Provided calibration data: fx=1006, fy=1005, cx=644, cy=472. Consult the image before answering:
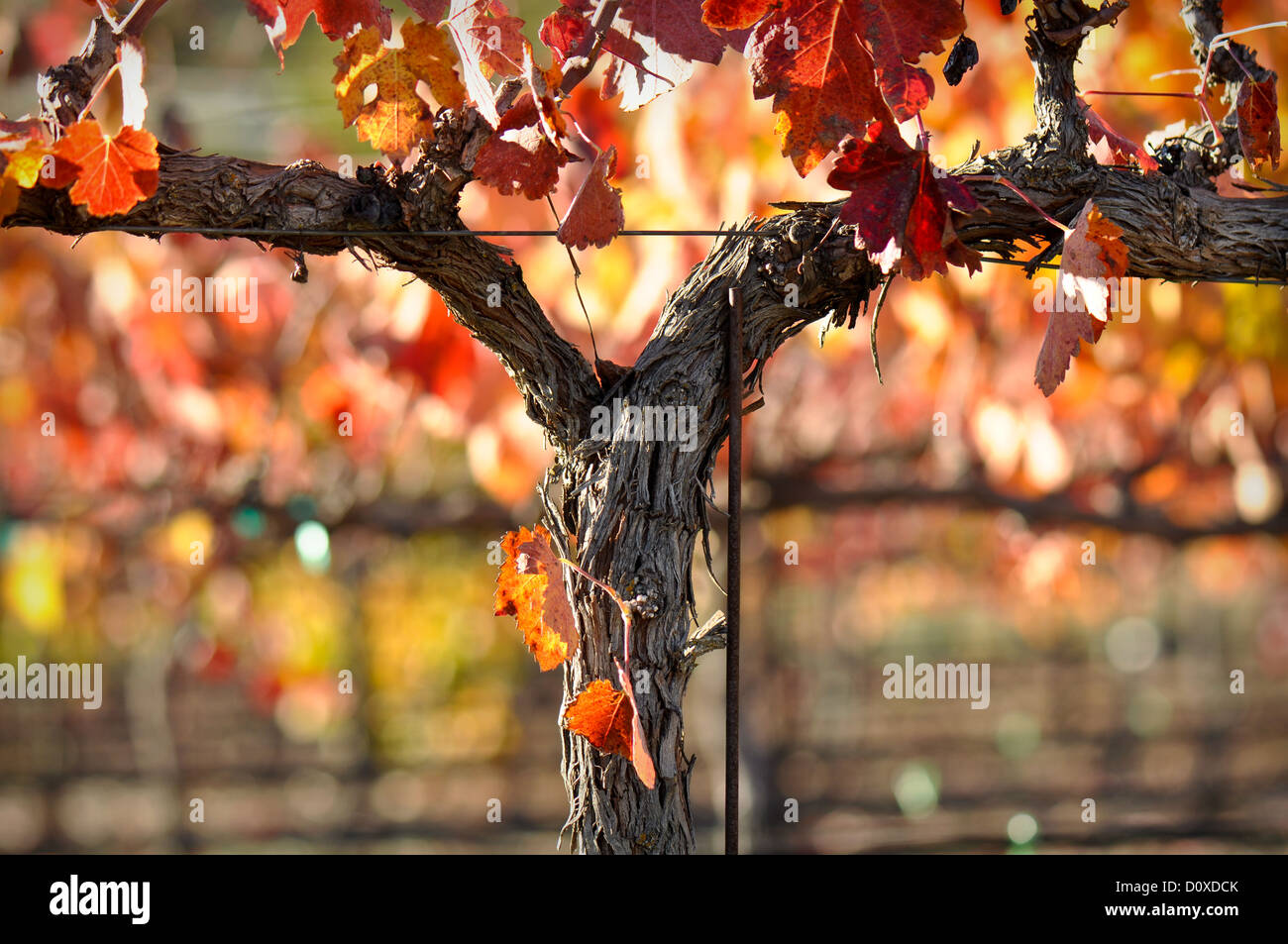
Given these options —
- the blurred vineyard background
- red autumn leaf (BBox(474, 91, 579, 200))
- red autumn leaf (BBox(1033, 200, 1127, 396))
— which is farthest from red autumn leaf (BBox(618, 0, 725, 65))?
the blurred vineyard background

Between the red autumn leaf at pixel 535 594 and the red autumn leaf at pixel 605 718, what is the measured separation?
0.05 meters

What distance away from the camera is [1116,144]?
112cm

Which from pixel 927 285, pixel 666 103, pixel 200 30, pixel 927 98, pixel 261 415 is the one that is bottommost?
pixel 927 98

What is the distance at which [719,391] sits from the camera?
107 centimetres

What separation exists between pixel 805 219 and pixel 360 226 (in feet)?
1.52

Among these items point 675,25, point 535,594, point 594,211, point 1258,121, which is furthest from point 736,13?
point 1258,121

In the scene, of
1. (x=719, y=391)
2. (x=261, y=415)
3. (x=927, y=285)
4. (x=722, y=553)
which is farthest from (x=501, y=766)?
(x=719, y=391)

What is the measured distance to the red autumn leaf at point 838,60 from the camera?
780 mm

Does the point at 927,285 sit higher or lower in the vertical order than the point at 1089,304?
higher

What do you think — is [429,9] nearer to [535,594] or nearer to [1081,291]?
[535,594]

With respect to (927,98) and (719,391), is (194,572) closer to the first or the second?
(719,391)

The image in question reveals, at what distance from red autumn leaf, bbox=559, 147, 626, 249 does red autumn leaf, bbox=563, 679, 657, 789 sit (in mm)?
420

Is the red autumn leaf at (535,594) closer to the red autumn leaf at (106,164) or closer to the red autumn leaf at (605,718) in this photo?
the red autumn leaf at (605,718)

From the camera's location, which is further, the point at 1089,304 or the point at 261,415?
the point at 261,415
